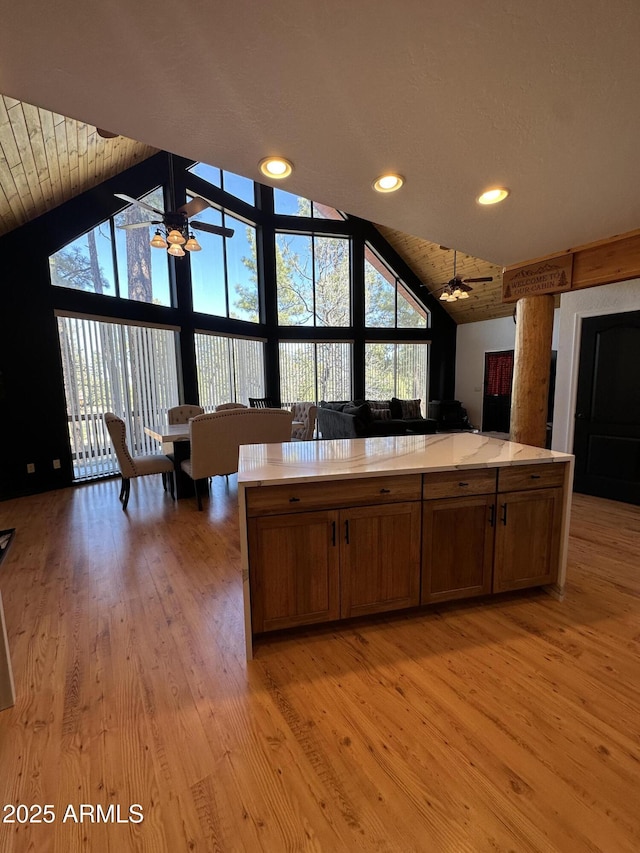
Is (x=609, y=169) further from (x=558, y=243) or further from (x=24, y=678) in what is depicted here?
(x=24, y=678)

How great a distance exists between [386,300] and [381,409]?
2.87 metres

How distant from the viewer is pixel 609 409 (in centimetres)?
411

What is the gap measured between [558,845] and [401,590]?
1.03 metres

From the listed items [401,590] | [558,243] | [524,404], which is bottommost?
[401,590]

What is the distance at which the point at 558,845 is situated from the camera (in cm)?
104

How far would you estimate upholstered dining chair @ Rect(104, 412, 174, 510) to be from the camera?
12.3 ft

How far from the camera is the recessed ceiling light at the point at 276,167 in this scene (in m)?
1.81

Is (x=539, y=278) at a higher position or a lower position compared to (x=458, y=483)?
higher

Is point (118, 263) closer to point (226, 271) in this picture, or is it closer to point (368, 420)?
point (226, 271)

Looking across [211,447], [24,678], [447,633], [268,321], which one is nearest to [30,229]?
[211,447]

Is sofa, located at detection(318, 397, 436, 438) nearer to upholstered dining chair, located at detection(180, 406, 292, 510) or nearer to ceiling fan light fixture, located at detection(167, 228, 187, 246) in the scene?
upholstered dining chair, located at detection(180, 406, 292, 510)

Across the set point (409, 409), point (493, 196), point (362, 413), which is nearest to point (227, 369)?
point (362, 413)

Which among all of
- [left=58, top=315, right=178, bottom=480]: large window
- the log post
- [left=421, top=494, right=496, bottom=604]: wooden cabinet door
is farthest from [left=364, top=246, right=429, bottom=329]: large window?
[left=421, top=494, right=496, bottom=604]: wooden cabinet door

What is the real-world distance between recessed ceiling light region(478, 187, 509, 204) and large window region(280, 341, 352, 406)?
636cm
